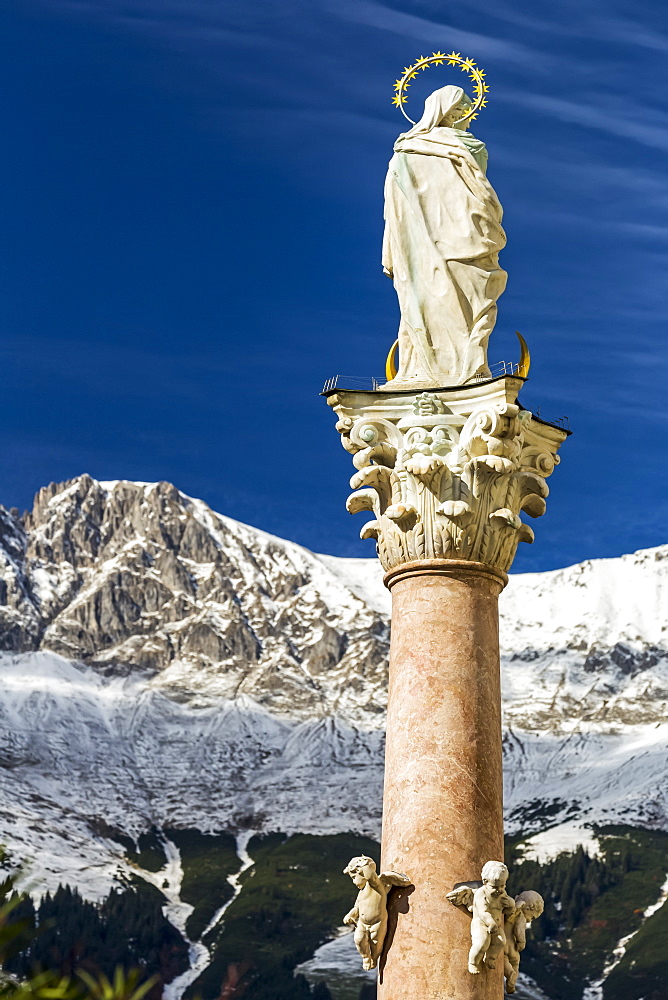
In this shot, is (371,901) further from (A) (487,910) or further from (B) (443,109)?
(B) (443,109)

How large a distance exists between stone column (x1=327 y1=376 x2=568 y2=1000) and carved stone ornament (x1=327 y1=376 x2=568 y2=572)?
0.05 ft

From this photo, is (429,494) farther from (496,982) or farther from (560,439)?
(496,982)

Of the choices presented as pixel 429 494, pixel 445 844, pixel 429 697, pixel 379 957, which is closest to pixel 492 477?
pixel 429 494

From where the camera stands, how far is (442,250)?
817 inches

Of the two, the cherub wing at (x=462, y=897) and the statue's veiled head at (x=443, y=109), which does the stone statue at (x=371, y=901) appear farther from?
the statue's veiled head at (x=443, y=109)

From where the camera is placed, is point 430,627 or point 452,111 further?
point 452,111

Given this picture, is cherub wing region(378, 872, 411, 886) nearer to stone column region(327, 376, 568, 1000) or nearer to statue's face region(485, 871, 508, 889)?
stone column region(327, 376, 568, 1000)

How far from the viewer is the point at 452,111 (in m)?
21.6

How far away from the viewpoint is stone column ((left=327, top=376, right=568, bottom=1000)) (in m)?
17.3

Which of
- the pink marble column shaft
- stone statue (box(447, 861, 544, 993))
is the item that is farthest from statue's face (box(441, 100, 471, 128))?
stone statue (box(447, 861, 544, 993))

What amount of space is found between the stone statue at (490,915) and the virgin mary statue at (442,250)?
6039 mm

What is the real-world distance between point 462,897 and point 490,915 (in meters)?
0.36

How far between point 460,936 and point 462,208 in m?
8.77

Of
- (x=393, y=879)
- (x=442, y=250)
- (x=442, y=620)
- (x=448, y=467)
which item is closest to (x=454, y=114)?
(x=442, y=250)
